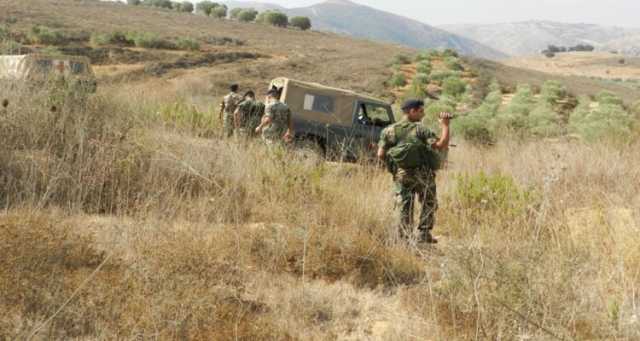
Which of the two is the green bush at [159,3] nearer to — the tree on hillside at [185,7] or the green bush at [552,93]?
the tree on hillside at [185,7]

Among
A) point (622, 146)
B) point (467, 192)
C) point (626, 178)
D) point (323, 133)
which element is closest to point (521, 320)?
point (467, 192)

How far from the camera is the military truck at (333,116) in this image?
9.24 m

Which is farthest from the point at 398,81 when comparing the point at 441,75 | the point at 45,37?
the point at 45,37

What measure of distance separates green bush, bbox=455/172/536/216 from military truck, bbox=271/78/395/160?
3.26 meters

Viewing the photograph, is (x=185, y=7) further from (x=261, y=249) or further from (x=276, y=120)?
(x=261, y=249)

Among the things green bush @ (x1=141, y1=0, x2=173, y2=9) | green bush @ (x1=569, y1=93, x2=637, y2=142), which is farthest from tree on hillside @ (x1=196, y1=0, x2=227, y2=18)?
green bush @ (x1=569, y1=93, x2=637, y2=142)

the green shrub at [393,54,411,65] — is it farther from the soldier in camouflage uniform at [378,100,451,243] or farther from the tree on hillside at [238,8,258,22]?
the soldier in camouflage uniform at [378,100,451,243]

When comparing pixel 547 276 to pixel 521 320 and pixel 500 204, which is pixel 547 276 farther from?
pixel 500 204

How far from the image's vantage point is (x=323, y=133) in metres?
9.34

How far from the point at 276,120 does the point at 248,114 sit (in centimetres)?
137

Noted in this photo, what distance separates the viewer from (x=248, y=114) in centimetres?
912

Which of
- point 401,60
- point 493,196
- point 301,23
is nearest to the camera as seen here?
point 493,196

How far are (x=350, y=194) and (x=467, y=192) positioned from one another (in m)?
1.40

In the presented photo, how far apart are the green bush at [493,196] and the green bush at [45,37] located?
102ft
